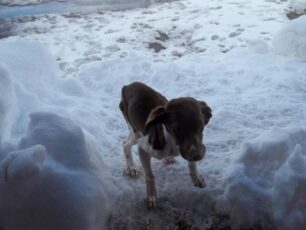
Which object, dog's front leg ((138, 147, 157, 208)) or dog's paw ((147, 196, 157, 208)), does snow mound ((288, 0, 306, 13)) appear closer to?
dog's front leg ((138, 147, 157, 208))

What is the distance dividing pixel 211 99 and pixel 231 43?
1887mm

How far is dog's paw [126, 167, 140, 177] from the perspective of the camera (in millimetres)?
3580

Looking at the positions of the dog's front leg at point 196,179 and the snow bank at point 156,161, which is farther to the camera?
the dog's front leg at point 196,179

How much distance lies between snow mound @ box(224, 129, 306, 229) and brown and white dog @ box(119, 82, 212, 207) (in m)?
0.37

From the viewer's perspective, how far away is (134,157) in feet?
12.7

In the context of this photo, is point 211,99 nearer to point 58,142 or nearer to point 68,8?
point 58,142

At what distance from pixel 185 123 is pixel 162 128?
0.31 m

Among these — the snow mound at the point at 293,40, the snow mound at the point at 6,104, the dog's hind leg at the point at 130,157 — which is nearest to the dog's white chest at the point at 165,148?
the dog's hind leg at the point at 130,157

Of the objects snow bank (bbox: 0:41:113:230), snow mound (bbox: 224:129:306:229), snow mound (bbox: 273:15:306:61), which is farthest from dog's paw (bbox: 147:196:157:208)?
snow mound (bbox: 273:15:306:61)

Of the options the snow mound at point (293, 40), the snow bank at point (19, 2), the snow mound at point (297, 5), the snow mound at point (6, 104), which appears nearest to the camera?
the snow mound at point (6, 104)

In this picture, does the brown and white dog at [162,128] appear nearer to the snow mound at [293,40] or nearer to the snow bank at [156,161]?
the snow bank at [156,161]

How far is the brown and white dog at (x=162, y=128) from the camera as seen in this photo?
9.05ft

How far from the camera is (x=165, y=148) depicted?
305 centimetres

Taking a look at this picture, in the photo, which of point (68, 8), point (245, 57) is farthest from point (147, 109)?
point (68, 8)
